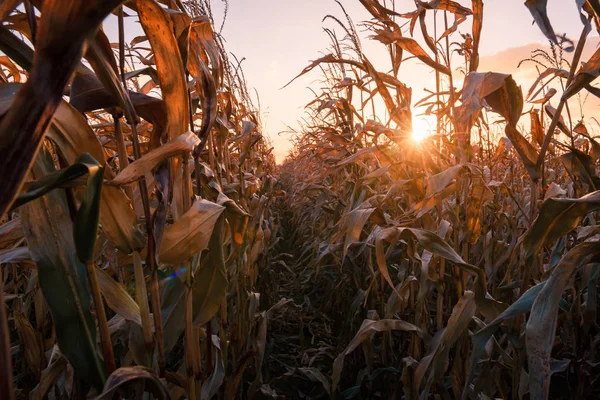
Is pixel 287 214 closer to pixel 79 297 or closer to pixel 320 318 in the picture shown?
pixel 320 318

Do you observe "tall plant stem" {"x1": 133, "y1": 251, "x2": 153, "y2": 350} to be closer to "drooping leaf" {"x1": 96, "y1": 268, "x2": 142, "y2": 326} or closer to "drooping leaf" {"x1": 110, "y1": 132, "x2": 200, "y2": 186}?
"drooping leaf" {"x1": 96, "y1": 268, "x2": 142, "y2": 326}

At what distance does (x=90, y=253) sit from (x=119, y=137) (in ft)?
0.92

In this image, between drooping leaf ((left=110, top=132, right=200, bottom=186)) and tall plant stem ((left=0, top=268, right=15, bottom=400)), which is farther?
drooping leaf ((left=110, top=132, right=200, bottom=186))

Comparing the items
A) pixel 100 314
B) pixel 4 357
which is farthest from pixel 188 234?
pixel 4 357

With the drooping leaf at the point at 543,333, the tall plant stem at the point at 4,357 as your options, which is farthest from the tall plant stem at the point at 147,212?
the drooping leaf at the point at 543,333

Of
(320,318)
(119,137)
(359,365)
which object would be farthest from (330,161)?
(119,137)

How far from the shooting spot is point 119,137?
806 mm

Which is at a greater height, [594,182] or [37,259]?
[594,182]

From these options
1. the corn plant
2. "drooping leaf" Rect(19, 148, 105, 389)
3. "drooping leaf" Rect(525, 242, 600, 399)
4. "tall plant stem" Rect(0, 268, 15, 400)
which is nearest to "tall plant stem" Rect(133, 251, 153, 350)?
the corn plant

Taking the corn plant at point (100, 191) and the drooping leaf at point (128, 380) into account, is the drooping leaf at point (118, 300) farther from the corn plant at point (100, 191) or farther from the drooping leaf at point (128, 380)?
the drooping leaf at point (128, 380)

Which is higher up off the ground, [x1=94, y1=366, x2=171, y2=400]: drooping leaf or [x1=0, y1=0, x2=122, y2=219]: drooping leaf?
[x1=0, y1=0, x2=122, y2=219]: drooping leaf

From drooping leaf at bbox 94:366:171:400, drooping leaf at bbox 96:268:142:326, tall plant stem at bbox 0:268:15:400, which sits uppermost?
tall plant stem at bbox 0:268:15:400

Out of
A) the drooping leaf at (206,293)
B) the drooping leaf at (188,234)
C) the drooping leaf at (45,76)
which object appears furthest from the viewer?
the drooping leaf at (206,293)

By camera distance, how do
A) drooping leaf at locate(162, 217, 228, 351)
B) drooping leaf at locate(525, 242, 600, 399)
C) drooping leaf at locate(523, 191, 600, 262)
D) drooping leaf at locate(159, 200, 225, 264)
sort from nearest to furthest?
drooping leaf at locate(525, 242, 600, 399) < drooping leaf at locate(523, 191, 600, 262) < drooping leaf at locate(159, 200, 225, 264) < drooping leaf at locate(162, 217, 228, 351)
